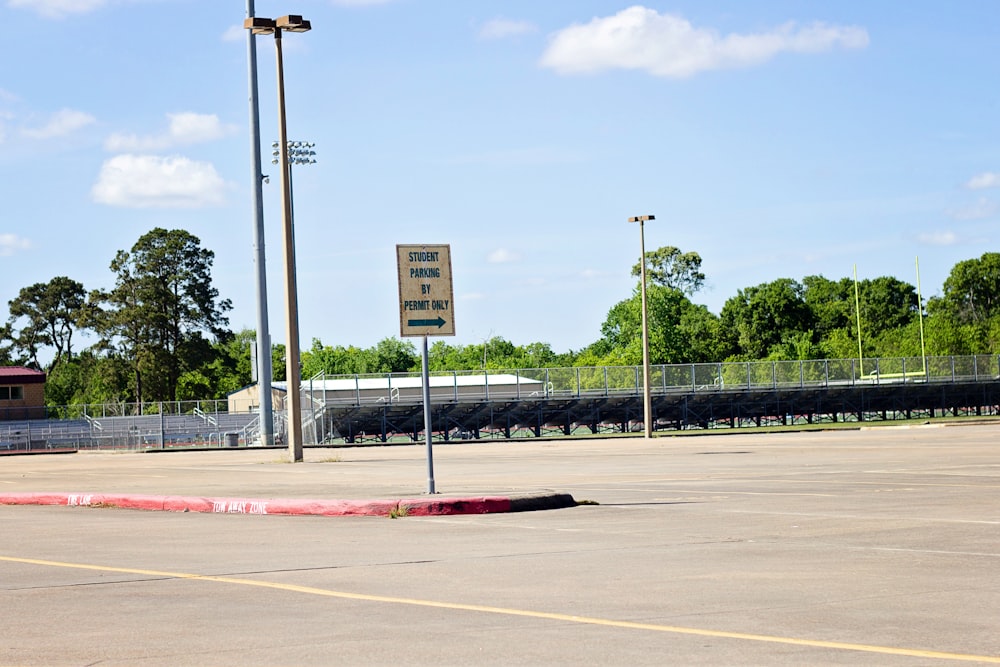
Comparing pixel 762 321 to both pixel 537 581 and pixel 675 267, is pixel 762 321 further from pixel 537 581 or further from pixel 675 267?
pixel 537 581

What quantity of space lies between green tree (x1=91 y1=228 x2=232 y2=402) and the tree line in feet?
0.34

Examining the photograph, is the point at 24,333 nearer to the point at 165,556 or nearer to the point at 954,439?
the point at 954,439

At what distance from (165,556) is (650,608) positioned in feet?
18.7

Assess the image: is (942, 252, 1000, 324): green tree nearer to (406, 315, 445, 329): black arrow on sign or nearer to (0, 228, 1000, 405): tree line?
(0, 228, 1000, 405): tree line

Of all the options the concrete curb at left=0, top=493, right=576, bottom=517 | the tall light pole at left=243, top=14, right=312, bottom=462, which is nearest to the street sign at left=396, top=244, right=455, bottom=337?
the concrete curb at left=0, top=493, right=576, bottom=517

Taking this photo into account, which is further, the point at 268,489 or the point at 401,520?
the point at 268,489

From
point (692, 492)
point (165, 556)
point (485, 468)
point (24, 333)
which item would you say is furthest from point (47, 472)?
point (24, 333)

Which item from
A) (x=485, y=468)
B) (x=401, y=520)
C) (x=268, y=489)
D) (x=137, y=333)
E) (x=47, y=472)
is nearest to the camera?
(x=401, y=520)

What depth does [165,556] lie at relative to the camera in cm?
1263

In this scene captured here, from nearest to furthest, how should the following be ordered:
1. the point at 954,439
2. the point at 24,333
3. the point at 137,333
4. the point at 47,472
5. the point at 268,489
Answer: the point at 268,489 < the point at 47,472 < the point at 954,439 < the point at 137,333 < the point at 24,333

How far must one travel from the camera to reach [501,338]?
542 feet

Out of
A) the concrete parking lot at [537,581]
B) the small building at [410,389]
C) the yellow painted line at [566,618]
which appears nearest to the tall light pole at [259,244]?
the small building at [410,389]

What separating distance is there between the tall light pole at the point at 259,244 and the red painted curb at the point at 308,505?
3345 centimetres

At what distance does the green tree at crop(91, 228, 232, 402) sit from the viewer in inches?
4250
